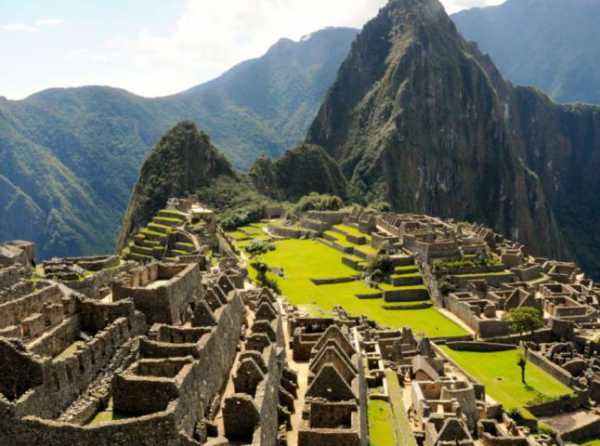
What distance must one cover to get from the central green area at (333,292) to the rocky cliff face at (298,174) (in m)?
68.2

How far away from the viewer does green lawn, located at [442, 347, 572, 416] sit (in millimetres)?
40406

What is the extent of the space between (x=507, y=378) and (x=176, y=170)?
94446 mm

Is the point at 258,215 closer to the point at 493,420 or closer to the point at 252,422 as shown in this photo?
the point at 493,420

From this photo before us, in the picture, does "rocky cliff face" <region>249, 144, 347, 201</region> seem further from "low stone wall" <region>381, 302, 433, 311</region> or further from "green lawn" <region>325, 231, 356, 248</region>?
"low stone wall" <region>381, 302, 433, 311</region>

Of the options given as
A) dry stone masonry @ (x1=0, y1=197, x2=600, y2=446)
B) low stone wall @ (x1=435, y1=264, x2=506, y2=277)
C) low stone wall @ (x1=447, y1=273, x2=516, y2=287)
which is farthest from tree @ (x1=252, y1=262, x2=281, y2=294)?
low stone wall @ (x1=447, y1=273, x2=516, y2=287)

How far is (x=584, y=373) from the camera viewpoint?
44.9 meters

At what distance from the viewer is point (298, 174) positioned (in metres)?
160

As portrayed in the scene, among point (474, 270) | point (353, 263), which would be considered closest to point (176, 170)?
point (353, 263)

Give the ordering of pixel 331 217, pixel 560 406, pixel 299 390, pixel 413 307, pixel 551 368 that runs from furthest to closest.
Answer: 1. pixel 331 217
2. pixel 413 307
3. pixel 551 368
4. pixel 560 406
5. pixel 299 390

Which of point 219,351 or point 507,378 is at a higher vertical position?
point 219,351

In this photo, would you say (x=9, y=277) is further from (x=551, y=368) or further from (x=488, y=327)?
(x=488, y=327)

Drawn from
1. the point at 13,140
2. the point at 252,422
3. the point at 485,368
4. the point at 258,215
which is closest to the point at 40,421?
the point at 252,422

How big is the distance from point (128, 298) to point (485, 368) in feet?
106

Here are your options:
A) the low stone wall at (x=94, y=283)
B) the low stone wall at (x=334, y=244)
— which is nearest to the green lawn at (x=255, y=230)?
the low stone wall at (x=334, y=244)
